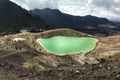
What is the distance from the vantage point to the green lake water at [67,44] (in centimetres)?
10288

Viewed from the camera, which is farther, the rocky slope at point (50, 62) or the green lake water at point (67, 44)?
the green lake water at point (67, 44)

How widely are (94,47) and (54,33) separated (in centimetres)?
1367

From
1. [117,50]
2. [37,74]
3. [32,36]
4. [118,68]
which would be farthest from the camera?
[32,36]

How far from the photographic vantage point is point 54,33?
11244 centimetres

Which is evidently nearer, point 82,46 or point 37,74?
point 37,74

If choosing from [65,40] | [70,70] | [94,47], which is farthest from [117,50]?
[70,70]

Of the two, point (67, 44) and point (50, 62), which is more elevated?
point (67, 44)

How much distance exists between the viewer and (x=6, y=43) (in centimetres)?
10556

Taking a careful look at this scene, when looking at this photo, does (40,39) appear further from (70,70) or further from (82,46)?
(70,70)

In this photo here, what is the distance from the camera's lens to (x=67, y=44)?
107750 mm

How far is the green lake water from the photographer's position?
4050 inches

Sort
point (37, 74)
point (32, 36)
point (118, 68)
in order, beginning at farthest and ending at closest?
point (32, 36)
point (118, 68)
point (37, 74)

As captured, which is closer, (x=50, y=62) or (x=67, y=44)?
(x=50, y=62)

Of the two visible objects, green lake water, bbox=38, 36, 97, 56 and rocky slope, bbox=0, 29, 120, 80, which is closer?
rocky slope, bbox=0, 29, 120, 80
